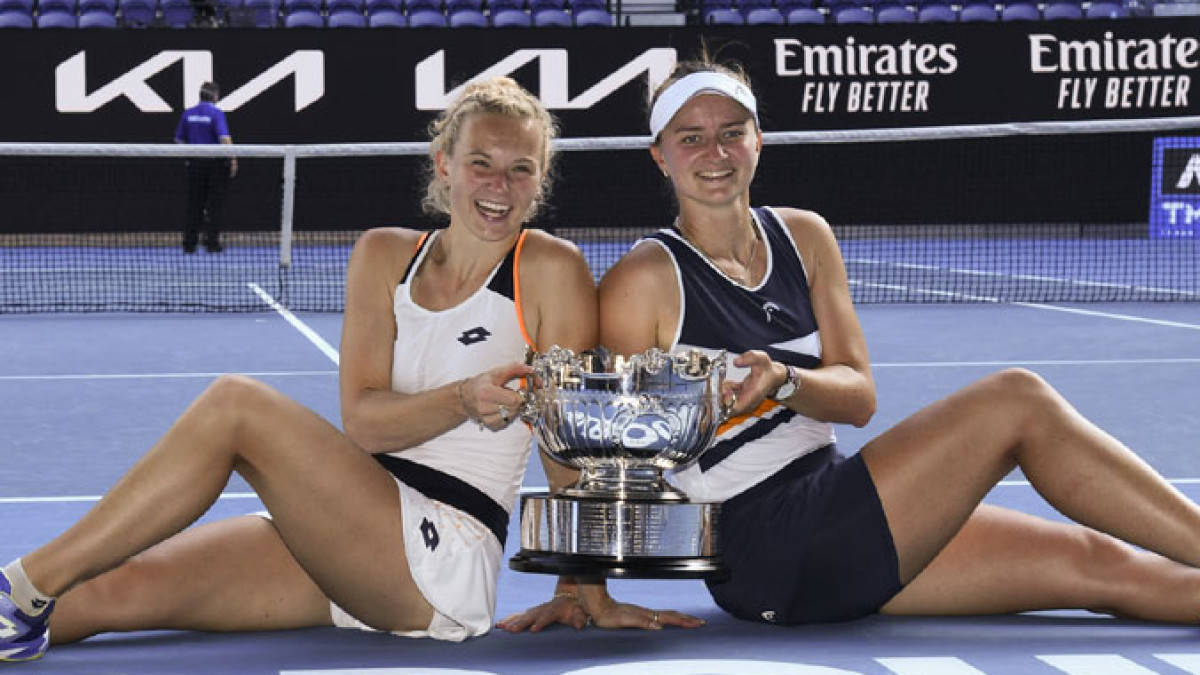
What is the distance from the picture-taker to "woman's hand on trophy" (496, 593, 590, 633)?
12.0 ft

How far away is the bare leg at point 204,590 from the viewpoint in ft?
11.7

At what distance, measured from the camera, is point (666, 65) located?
63.4 feet

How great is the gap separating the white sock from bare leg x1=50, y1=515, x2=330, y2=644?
0.18m

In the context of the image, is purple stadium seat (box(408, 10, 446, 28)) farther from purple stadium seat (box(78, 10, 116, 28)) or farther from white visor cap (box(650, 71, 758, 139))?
white visor cap (box(650, 71, 758, 139))

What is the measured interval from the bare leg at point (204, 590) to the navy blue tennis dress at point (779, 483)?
0.80 meters

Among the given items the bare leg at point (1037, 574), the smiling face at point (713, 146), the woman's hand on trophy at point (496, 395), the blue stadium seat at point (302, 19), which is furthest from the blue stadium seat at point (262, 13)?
the woman's hand on trophy at point (496, 395)

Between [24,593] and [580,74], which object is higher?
[580,74]

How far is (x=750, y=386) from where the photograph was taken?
10.4ft

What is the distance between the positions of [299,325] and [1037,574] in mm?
8041

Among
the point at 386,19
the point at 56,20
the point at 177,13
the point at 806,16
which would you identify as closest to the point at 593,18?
the point at 386,19

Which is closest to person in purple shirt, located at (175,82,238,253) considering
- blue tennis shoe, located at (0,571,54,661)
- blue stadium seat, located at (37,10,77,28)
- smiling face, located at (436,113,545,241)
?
blue stadium seat, located at (37,10,77,28)

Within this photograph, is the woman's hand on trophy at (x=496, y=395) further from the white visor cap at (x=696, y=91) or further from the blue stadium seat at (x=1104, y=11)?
the blue stadium seat at (x=1104, y=11)

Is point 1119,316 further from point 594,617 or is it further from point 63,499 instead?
point 594,617

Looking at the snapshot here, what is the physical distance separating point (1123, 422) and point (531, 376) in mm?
4426
